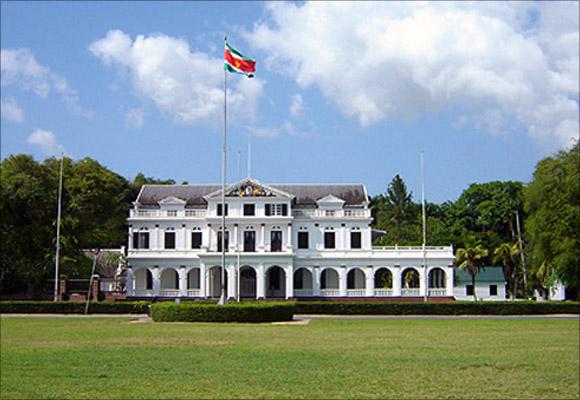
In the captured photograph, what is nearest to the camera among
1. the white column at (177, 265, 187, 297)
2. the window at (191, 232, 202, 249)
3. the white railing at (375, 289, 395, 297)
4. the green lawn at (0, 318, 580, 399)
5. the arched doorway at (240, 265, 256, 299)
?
the green lawn at (0, 318, 580, 399)

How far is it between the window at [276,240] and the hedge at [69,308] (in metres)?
20.3

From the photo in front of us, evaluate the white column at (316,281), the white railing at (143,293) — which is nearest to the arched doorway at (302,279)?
the white column at (316,281)

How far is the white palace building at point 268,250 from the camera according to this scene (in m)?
67.5

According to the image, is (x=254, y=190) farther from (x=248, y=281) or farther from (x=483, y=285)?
(x=483, y=285)

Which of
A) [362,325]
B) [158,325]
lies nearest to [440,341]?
[362,325]

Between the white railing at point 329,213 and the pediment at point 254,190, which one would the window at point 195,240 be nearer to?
the pediment at point 254,190

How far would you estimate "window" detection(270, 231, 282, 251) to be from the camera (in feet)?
225

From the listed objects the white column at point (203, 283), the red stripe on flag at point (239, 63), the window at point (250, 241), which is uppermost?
the red stripe on flag at point (239, 63)

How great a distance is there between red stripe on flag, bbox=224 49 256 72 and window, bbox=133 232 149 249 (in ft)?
102

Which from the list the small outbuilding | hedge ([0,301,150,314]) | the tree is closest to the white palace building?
the small outbuilding

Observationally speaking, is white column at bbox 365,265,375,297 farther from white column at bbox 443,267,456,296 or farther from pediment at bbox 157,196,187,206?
pediment at bbox 157,196,187,206

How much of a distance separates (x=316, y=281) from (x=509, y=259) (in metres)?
20.9

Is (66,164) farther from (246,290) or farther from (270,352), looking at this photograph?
(270,352)

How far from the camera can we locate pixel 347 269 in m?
68.5
